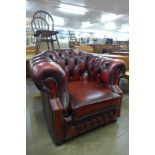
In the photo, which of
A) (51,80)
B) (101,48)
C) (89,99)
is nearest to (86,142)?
(89,99)

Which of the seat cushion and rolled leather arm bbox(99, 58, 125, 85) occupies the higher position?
rolled leather arm bbox(99, 58, 125, 85)

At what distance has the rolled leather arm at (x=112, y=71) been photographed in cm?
171

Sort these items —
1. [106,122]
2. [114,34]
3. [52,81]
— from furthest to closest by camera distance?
[114,34]
[106,122]
[52,81]

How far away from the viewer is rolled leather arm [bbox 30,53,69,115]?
121 centimetres

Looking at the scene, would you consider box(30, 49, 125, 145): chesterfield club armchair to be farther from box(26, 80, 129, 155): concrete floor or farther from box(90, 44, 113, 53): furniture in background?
box(90, 44, 113, 53): furniture in background

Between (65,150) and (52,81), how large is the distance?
623 millimetres

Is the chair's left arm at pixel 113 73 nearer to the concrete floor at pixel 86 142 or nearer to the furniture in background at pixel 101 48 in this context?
the concrete floor at pixel 86 142

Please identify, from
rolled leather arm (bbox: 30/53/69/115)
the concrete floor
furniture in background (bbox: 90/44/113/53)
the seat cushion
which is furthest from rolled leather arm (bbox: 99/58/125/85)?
furniture in background (bbox: 90/44/113/53)

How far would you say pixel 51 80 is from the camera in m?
1.25

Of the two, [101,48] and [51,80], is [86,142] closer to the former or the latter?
[51,80]

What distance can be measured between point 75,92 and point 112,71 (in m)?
0.51
